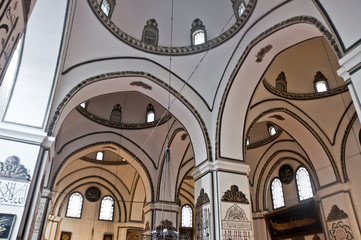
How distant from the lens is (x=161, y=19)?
9602 millimetres

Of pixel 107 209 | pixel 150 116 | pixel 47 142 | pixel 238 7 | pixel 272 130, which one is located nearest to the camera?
pixel 47 142

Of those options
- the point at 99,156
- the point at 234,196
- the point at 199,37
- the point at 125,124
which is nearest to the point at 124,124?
the point at 125,124

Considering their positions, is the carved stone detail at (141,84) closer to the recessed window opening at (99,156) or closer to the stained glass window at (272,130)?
the stained glass window at (272,130)

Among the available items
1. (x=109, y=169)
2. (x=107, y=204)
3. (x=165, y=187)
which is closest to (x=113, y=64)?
(x=165, y=187)

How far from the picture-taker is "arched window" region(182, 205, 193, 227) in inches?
686

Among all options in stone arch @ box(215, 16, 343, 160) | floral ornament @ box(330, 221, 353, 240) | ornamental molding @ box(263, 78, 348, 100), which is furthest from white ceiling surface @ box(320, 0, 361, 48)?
floral ornament @ box(330, 221, 353, 240)

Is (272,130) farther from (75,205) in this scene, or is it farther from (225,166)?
(75,205)

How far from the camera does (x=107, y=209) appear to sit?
669 inches

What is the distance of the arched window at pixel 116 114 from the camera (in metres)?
13.0

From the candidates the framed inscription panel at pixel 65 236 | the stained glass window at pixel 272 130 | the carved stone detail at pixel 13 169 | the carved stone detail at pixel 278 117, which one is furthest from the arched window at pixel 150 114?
the framed inscription panel at pixel 65 236

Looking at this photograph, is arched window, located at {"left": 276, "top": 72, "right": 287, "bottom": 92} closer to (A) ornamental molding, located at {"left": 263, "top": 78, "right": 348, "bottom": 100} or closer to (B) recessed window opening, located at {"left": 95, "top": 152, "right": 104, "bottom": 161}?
(A) ornamental molding, located at {"left": 263, "top": 78, "right": 348, "bottom": 100}

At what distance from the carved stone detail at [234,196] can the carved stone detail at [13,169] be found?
4663 mm

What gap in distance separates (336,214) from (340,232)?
1.80 ft

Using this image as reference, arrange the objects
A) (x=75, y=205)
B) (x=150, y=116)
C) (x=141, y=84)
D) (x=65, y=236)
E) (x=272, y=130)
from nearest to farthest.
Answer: (x=141, y=84), (x=150, y=116), (x=272, y=130), (x=65, y=236), (x=75, y=205)
